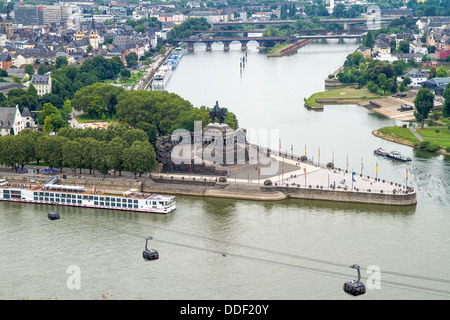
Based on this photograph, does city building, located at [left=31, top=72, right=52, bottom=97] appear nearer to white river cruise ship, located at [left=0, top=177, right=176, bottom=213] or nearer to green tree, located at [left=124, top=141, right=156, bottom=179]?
white river cruise ship, located at [left=0, top=177, right=176, bottom=213]

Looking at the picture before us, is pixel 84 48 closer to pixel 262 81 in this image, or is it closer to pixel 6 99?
pixel 262 81

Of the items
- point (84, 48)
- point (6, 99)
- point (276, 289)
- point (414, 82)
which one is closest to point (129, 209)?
point (276, 289)

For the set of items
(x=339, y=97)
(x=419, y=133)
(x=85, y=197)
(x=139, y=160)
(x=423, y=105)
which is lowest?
(x=85, y=197)

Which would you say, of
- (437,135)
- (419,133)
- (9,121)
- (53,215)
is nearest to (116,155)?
(53,215)

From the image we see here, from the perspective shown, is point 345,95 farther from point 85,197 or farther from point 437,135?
point 85,197

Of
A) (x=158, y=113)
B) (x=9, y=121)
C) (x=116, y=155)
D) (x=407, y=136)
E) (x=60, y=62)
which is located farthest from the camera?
(x=60, y=62)

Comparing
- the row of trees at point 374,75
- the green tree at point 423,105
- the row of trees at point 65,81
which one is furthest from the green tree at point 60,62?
the green tree at point 423,105

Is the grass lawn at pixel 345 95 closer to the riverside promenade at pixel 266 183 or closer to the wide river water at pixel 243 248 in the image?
the wide river water at pixel 243 248
